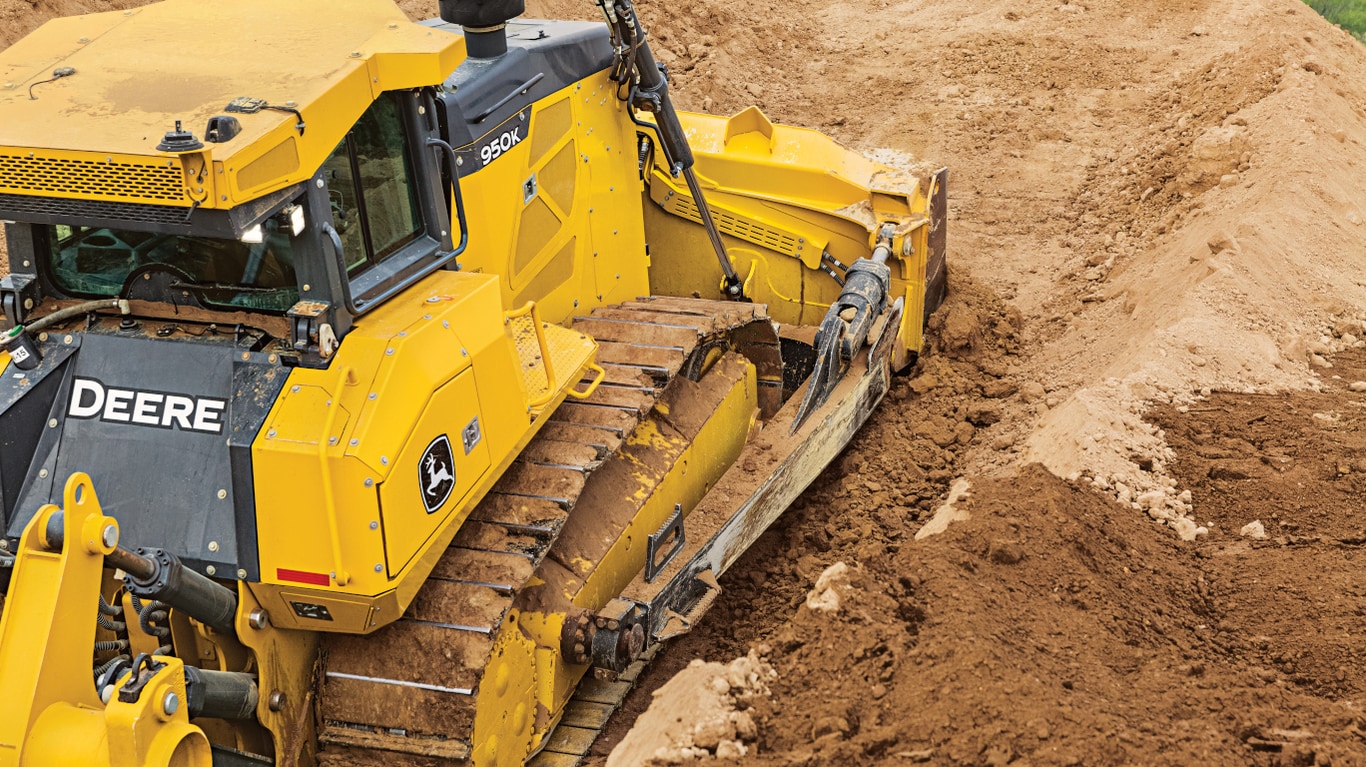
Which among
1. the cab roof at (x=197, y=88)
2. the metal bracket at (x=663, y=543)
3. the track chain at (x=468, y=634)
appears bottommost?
the metal bracket at (x=663, y=543)

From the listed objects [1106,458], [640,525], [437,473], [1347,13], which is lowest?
[1347,13]

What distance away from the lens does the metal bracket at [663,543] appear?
520cm

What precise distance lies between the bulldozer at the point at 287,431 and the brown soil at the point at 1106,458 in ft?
3.29

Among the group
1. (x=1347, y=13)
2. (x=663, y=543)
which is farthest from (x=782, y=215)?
(x=1347, y=13)

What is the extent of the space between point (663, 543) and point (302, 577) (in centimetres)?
180

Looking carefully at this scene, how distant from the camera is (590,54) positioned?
6355mm

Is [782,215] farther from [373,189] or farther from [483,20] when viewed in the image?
[373,189]

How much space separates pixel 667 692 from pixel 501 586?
3.32 feet

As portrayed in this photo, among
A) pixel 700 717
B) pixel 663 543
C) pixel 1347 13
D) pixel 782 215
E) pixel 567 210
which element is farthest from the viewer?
pixel 1347 13

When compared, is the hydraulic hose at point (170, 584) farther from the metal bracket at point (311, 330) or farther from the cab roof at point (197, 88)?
the cab roof at point (197, 88)

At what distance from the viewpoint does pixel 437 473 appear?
4.18 metres

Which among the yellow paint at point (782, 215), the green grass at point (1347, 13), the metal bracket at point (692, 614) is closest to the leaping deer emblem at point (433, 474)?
the metal bracket at point (692, 614)

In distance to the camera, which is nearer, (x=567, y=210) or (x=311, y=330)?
(x=311, y=330)

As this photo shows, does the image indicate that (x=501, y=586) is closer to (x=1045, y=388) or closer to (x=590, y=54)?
(x=590, y=54)
